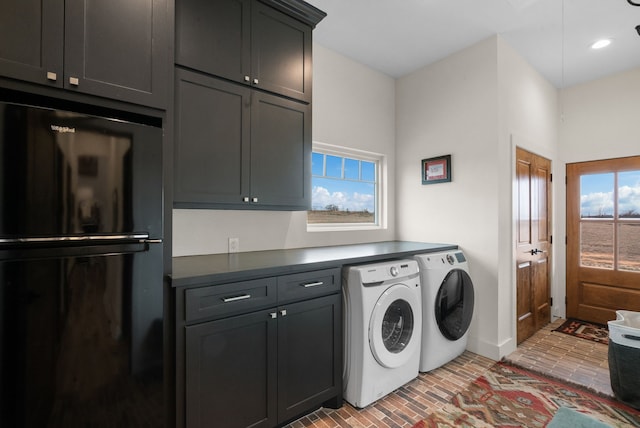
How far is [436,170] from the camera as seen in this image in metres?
3.16

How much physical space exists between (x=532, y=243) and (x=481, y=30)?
7.04ft

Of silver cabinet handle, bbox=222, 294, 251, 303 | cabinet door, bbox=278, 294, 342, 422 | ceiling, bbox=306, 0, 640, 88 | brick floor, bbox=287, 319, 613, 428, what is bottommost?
brick floor, bbox=287, 319, 613, 428

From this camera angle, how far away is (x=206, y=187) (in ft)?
6.22

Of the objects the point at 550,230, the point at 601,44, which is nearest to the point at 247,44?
the point at 601,44

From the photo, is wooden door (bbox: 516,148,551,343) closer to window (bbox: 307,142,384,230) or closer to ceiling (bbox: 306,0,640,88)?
ceiling (bbox: 306,0,640,88)

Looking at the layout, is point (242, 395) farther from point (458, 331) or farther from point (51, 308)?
point (458, 331)

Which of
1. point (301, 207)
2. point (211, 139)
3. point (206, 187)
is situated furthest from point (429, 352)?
point (211, 139)

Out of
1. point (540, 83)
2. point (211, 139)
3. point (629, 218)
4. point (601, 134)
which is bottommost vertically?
point (629, 218)

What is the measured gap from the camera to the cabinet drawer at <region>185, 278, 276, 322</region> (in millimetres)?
1459

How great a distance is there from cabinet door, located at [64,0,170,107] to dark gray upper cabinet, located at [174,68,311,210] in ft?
1.04

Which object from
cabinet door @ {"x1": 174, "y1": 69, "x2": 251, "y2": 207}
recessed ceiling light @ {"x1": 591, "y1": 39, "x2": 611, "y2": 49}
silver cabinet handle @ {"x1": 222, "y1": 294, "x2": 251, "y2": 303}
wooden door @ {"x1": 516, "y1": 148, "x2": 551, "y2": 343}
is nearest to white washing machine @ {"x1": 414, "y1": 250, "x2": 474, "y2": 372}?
wooden door @ {"x1": 516, "y1": 148, "x2": 551, "y2": 343}

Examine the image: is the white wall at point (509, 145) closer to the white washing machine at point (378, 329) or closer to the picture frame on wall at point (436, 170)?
the picture frame on wall at point (436, 170)

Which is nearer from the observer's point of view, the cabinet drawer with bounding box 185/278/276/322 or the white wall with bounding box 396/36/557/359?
the cabinet drawer with bounding box 185/278/276/322

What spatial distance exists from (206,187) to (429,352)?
210cm
